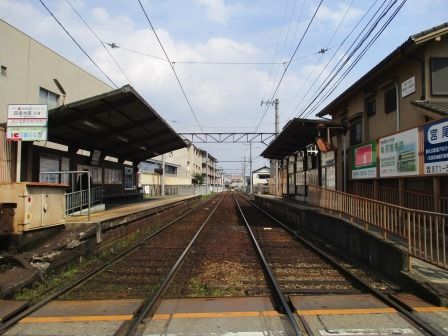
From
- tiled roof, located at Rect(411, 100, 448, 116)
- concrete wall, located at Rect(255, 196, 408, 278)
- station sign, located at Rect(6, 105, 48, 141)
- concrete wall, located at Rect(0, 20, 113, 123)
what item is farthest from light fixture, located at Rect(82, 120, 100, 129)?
tiled roof, located at Rect(411, 100, 448, 116)

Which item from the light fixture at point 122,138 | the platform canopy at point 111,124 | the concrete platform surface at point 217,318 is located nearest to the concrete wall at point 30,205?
the concrete platform surface at point 217,318

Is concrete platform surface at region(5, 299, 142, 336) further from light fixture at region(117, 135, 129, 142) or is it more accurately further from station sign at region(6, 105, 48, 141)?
light fixture at region(117, 135, 129, 142)

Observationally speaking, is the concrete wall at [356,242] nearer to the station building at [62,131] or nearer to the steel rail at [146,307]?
the steel rail at [146,307]

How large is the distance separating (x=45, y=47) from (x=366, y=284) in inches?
772

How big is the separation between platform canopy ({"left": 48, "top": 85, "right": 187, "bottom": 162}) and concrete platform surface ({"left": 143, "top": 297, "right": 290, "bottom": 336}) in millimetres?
9200

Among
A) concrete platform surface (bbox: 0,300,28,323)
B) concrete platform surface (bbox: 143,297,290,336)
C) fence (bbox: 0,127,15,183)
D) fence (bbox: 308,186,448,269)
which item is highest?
fence (bbox: 0,127,15,183)

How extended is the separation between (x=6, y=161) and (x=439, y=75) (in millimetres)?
13661

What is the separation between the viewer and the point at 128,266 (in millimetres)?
10242

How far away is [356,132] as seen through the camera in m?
20.4

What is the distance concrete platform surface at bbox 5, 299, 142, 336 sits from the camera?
5.60 metres

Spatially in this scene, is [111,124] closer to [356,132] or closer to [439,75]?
[356,132]

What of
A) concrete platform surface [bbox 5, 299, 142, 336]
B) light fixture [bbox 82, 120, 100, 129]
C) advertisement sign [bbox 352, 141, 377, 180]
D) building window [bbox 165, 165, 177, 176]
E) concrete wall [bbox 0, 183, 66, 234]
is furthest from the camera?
building window [bbox 165, 165, 177, 176]

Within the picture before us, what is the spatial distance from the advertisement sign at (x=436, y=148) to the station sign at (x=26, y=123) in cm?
1055

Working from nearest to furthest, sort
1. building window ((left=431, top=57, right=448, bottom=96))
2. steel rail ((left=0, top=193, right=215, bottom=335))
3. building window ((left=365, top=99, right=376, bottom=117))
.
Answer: steel rail ((left=0, top=193, right=215, bottom=335)) < building window ((left=431, top=57, right=448, bottom=96)) < building window ((left=365, top=99, right=376, bottom=117))
